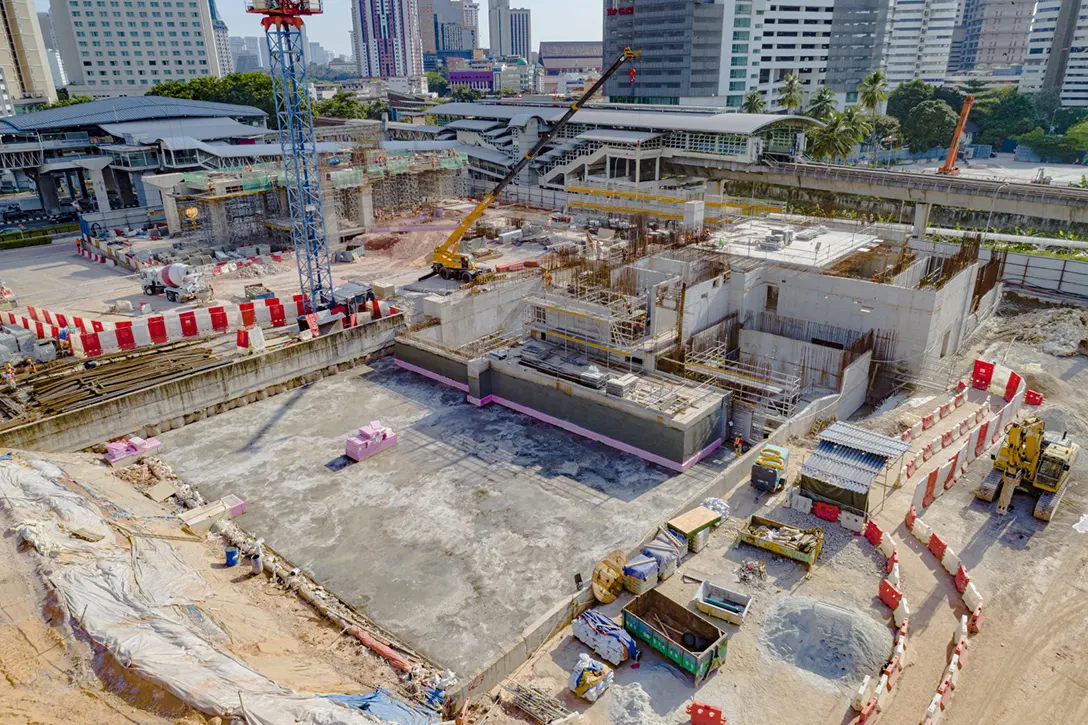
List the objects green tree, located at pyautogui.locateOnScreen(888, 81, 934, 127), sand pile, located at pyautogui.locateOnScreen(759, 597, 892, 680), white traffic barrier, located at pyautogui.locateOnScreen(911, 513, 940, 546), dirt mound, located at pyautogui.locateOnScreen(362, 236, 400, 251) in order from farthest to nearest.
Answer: green tree, located at pyautogui.locateOnScreen(888, 81, 934, 127)
dirt mound, located at pyautogui.locateOnScreen(362, 236, 400, 251)
white traffic barrier, located at pyautogui.locateOnScreen(911, 513, 940, 546)
sand pile, located at pyautogui.locateOnScreen(759, 597, 892, 680)

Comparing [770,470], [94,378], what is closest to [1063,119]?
[770,470]

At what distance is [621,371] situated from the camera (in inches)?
1183

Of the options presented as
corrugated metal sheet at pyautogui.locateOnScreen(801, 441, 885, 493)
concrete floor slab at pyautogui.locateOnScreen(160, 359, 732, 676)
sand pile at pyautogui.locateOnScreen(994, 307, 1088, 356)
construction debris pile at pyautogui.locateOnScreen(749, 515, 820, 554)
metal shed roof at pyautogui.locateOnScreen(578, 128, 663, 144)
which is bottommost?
concrete floor slab at pyautogui.locateOnScreen(160, 359, 732, 676)

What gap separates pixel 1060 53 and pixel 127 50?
188 metres

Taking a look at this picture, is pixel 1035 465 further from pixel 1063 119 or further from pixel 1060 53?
pixel 1060 53

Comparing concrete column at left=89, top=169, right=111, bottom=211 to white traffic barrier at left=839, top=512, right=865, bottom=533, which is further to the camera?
concrete column at left=89, top=169, right=111, bottom=211

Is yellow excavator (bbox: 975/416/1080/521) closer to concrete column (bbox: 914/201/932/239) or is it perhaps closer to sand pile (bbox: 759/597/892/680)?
sand pile (bbox: 759/597/892/680)

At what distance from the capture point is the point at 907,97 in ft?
361

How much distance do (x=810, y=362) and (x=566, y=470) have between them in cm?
1383

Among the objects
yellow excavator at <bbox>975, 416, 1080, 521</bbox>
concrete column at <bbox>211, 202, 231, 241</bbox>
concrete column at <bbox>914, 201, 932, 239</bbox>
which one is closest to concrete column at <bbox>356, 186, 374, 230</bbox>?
concrete column at <bbox>211, 202, 231, 241</bbox>

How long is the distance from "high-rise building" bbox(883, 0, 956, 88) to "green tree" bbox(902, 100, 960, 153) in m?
71.9

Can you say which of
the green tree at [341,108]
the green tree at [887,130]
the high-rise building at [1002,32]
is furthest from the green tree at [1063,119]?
the green tree at [341,108]

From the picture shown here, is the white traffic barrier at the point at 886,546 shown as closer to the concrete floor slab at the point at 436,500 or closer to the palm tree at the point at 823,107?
the concrete floor slab at the point at 436,500

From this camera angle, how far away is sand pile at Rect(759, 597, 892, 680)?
16016 millimetres
